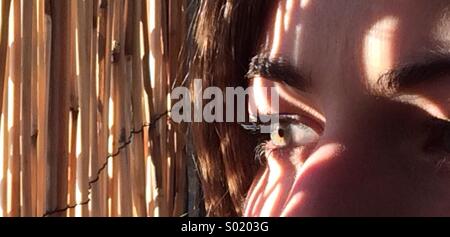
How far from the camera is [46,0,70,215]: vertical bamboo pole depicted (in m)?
1.26

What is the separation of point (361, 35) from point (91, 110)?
2.48ft

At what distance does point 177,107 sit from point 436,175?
0.88 meters

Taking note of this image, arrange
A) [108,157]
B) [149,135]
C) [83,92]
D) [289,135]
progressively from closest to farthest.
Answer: [289,135] → [83,92] → [108,157] → [149,135]

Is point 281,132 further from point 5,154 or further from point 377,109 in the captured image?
point 5,154

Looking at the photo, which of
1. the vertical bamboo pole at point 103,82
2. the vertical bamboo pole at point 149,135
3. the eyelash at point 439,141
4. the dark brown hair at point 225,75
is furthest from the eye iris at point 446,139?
the vertical bamboo pole at point 149,135

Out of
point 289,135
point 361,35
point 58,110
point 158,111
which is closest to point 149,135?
point 158,111

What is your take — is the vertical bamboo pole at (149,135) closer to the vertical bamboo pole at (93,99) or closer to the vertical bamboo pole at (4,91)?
the vertical bamboo pole at (93,99)

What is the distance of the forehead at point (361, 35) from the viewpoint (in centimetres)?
66

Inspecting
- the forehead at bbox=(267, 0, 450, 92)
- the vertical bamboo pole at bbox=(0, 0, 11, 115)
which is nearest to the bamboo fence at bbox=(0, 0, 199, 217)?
the vertical bamboo pole at bbox=(0, 0, 11, 115)

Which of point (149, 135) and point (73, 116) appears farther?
point (149, 135)

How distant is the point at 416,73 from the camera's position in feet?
2.16

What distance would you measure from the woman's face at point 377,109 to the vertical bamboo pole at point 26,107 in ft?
2.00

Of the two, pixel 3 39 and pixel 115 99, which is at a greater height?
pixel 3 39
